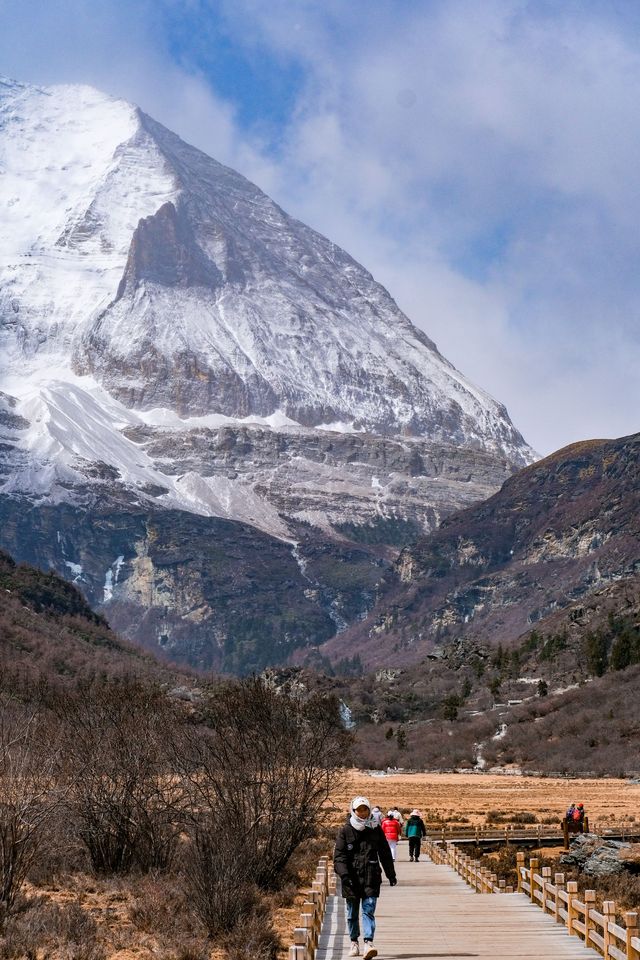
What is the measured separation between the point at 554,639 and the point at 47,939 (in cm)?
13323

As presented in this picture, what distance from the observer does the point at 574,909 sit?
20922 mm

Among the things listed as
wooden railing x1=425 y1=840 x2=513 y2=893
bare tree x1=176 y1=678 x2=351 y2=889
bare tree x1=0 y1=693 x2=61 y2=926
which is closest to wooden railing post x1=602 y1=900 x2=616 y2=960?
wooden railing x1=425 y1=840 x2=513 y2=893

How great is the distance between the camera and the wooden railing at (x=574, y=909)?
1787cm

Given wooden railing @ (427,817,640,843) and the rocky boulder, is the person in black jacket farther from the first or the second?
wooden railing @ (427,817,640,843)

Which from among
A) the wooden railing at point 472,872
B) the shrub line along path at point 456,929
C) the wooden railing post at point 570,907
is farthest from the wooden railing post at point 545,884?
the wooden railing at point 472,872

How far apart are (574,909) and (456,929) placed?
201cm

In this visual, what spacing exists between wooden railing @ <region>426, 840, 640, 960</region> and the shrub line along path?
19cm

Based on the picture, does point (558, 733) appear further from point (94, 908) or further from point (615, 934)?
point (615, 934)

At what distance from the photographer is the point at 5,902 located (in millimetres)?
25625

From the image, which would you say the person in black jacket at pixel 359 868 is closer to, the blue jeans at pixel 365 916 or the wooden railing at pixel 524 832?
the blue jeans at pixel 365 916

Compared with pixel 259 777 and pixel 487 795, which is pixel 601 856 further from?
pixel 487 795

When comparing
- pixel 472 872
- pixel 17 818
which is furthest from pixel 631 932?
pixel 472 872

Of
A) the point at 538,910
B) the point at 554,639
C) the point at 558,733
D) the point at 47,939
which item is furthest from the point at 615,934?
the point at 554,639

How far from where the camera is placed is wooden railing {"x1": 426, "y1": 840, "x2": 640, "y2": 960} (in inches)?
703
